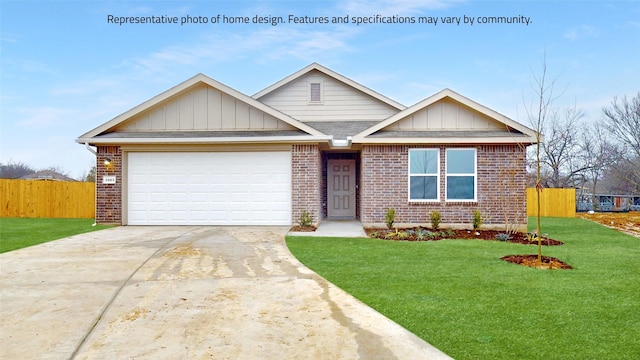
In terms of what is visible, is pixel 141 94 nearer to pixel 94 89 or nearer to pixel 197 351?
pixel 94 89

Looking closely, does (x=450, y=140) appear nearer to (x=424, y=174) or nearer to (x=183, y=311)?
(x=424, y=174)

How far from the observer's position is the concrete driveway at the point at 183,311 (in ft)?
12.3

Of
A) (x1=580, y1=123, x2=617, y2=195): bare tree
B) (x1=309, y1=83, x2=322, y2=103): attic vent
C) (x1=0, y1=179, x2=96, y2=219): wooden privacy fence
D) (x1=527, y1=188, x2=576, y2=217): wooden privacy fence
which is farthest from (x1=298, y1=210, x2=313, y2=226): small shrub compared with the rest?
(x1=580, y1=123, x2=617, y2=195): bare tree

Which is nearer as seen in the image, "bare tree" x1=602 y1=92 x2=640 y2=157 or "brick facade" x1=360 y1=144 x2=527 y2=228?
"brick facade" x1=360 y1=144 x2=527 y2=228

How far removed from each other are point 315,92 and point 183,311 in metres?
13.7

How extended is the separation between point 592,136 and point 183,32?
3295 centimetres

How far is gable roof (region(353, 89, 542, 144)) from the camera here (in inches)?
485

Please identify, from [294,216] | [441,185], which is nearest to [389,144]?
[441,185]

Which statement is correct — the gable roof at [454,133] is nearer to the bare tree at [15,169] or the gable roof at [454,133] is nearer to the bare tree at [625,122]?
the bare tree at [625,122]

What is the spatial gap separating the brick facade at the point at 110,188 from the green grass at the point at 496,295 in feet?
23.5

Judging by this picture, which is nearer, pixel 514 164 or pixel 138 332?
pixel 138 332

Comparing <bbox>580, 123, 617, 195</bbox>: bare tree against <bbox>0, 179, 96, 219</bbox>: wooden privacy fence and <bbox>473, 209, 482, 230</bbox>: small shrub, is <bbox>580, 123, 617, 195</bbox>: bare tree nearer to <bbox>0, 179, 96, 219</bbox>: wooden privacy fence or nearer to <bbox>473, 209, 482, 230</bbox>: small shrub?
<bbox>473, 209, 482, 230</bbox>: small shrub

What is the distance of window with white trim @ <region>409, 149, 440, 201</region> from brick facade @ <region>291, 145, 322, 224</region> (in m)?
2.97

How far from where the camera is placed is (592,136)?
3369 cm
